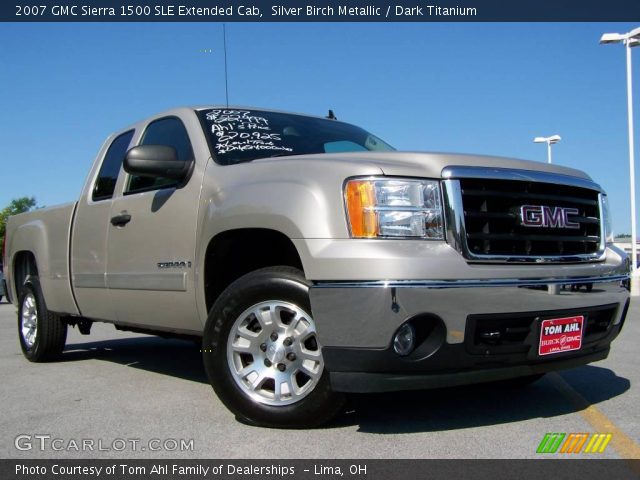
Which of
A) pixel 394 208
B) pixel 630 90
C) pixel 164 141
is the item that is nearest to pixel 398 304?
pixel 394 208

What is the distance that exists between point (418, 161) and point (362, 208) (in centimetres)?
41

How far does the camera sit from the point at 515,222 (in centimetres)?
343

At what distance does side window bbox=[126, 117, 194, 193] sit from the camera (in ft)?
15.0

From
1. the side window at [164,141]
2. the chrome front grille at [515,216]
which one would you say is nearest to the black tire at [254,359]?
the chrome front grille at [515,216]

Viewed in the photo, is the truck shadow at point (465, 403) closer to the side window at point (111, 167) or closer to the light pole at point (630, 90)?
the side window at point (111, 167)

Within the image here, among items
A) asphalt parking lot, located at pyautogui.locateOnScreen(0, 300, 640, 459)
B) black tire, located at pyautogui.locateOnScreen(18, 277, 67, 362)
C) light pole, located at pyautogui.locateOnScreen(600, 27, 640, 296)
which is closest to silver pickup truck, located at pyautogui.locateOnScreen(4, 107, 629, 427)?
asphalt parking lot, located at pyautogui.locateOnScreen(0, 300, 640, 459)

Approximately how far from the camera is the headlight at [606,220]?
13.5 feet

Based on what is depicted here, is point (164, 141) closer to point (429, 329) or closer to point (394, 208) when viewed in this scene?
point (394, 208)

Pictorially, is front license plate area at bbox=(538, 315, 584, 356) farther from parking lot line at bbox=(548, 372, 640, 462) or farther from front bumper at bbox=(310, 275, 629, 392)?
parking lot line at bbox=(548, 372, 640, 462)

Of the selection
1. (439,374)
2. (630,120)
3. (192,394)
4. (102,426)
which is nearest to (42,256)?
(192,394)

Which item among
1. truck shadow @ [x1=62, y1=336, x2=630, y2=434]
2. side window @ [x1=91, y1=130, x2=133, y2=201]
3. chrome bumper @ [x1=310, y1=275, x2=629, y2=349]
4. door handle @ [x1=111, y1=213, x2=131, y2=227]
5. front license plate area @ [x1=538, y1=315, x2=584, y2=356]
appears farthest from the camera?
side window @ [x1=91, y1=130, x2=133, y2=201]

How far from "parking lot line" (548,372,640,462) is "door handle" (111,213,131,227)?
10.4 feet

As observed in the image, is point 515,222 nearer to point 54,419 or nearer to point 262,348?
point 262,348

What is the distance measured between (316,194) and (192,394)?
6.35ft
